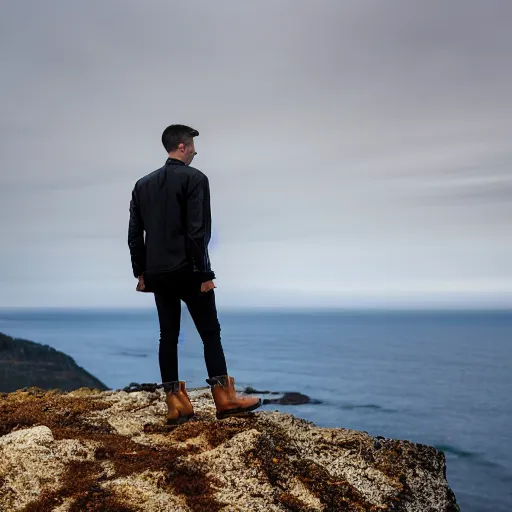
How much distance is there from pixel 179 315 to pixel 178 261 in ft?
2.86

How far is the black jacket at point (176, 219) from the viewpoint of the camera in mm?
6828

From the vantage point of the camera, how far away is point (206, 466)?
5387 millimetres

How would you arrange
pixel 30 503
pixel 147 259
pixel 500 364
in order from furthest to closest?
pixel 500 364
pixel 147 259
pixel 30 503

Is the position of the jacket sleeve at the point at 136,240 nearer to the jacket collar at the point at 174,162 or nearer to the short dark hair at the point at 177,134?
the jacket collar at the point at 174,162

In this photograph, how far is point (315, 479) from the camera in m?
5.50

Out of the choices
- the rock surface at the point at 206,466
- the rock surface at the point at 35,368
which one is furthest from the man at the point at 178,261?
the rock surface at the point at 35,368

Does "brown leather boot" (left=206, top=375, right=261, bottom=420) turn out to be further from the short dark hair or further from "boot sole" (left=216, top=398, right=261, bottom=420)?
the short dark hair

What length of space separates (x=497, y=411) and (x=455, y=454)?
31022 millimetres

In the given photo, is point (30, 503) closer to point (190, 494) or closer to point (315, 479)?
point (190, 494)

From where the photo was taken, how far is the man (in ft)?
22.7

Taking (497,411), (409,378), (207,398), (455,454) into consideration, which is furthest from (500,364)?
(207,398)

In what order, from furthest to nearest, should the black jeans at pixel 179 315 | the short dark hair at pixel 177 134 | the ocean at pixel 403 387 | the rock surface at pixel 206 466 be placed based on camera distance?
1. the ocean at pixel 403 387
2. the short dark hair at pixel 177 134
3. the black jeans at pixel 179 315
4. the rock surface at pixel 206 466

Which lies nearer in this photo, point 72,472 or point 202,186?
point 72,472

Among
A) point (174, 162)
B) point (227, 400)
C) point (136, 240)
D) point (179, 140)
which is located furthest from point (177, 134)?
point (227, 400)
